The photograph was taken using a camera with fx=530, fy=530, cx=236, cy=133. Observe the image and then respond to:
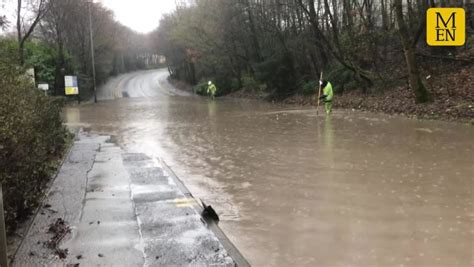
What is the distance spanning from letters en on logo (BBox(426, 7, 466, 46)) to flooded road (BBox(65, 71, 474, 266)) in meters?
2.65

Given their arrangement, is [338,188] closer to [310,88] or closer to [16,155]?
[16,155]

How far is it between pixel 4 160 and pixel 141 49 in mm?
117032

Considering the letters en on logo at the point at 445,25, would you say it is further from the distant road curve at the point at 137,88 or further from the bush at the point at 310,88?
the distant road curve at the point at 137,88

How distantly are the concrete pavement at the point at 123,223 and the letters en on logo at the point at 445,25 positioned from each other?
9.67 metres

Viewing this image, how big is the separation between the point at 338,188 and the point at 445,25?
9.29 m

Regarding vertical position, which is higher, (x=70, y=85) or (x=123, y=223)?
(x=70, y=85)

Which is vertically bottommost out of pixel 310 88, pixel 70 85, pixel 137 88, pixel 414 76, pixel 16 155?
pixel 16 155

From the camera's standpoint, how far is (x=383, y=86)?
26.9 meters

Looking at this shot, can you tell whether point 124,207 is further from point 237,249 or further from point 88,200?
point 237,249

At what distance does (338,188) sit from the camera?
28.6 feet

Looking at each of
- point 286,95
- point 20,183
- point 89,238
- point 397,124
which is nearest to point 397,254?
point 89,238

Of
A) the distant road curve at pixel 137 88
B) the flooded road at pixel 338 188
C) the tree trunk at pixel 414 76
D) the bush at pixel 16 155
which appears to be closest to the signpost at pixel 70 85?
the distant road curve at pixel 137 88

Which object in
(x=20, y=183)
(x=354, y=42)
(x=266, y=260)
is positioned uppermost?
(x=354, y=42)

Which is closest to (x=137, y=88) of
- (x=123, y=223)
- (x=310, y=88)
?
(x=310, y=88)
